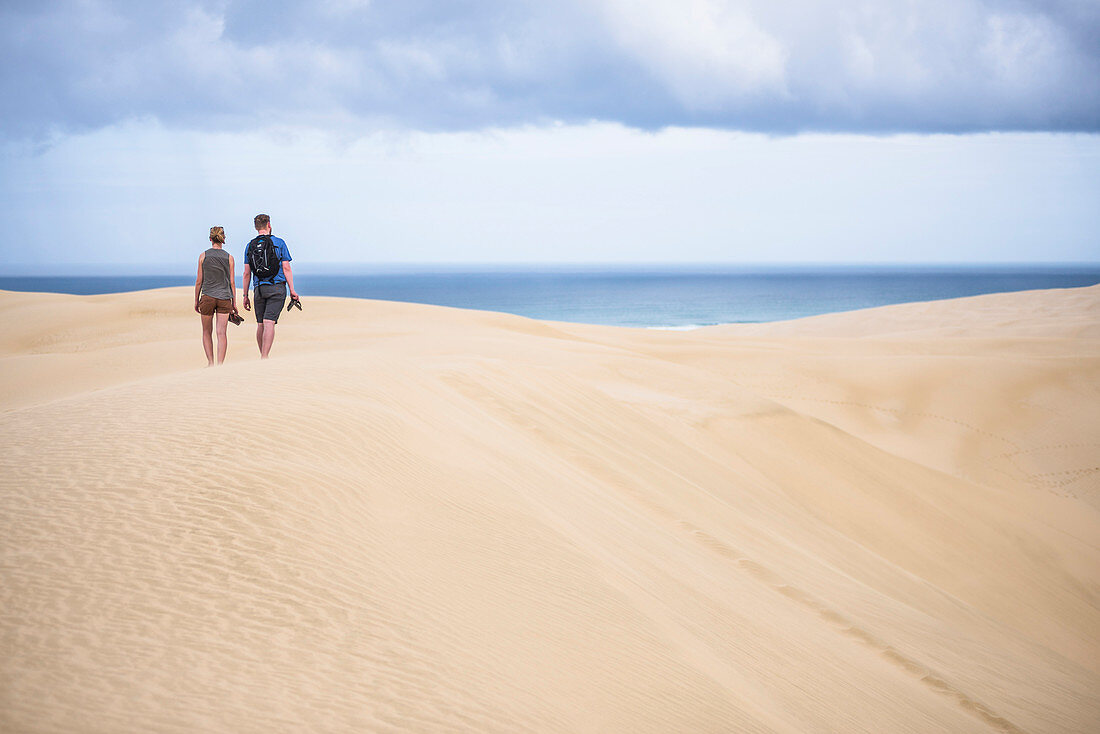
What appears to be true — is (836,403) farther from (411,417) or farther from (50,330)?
(50,330)

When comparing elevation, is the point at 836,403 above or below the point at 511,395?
below

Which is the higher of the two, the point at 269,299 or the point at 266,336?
the point at 269,299

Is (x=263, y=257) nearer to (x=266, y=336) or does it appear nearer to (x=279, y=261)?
(x=279, y=261)

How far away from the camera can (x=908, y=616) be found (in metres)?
4.50

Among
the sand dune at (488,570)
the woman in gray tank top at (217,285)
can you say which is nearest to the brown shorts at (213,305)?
the woman in gray tank top at (217,285)

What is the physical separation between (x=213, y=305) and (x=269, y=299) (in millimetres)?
656

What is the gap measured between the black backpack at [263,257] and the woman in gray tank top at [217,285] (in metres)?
0.30

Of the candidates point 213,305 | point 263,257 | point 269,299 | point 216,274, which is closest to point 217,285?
point 216,274

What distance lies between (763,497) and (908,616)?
2115 mm

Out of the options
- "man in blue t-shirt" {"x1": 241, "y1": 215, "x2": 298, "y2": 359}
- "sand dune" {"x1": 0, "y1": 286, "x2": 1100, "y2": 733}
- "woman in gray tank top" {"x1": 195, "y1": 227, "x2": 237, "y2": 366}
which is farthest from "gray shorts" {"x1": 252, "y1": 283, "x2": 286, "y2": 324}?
"sand dune" {"x1": 0, "y1": 286, "x2": 1100, "y2": 733}

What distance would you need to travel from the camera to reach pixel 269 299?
768 centimetres

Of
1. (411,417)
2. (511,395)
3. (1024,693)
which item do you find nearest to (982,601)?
(1024,693)

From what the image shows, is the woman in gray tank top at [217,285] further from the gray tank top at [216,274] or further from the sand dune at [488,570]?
the sand dune at [488,570]

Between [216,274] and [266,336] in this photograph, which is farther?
[266,336]
